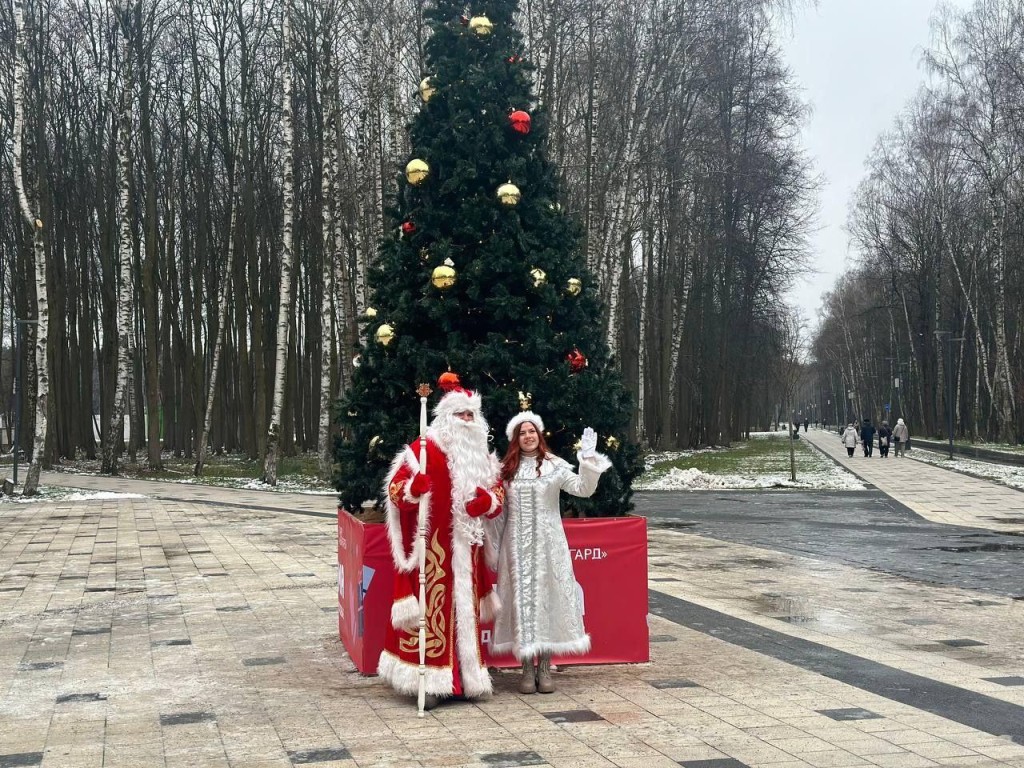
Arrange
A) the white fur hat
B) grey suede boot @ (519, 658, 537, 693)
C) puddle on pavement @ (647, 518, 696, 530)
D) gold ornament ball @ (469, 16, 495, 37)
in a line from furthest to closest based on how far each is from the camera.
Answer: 1. puddle on pavement @ (647, 518, 696, 530)
2. gold ornament ball @ (469, 16, 495, 37)
3. the white fur hat
4. grey suede boot @ (519, 658, 537, 693)

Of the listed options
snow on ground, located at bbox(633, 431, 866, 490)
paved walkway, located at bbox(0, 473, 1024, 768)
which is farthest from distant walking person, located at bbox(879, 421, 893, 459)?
paved walkway, located at bbox(0, 473, 1024, 768)

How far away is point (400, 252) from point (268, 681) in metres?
Result: 2.98

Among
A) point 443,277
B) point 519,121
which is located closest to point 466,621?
point 443,277

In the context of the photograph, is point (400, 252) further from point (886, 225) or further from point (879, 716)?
point (886, 225)

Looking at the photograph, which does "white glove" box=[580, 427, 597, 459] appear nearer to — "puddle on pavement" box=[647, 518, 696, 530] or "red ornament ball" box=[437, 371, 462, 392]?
"red ornament ball" box=[437, 371, 462, 392]

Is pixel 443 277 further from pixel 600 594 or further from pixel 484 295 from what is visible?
pixel 600 594

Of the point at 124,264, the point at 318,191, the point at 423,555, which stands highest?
the point at 318,191

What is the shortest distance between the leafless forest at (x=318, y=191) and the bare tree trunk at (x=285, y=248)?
6 centimetres

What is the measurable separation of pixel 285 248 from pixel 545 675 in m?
22.1

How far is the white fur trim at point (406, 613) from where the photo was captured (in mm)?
6961

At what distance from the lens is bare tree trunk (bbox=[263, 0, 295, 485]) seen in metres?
27.5

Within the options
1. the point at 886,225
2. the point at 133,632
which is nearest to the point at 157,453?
the point at 133,632

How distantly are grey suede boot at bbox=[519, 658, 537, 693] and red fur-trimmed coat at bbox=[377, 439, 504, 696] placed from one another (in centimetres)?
32

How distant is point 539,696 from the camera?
24.0 feet
